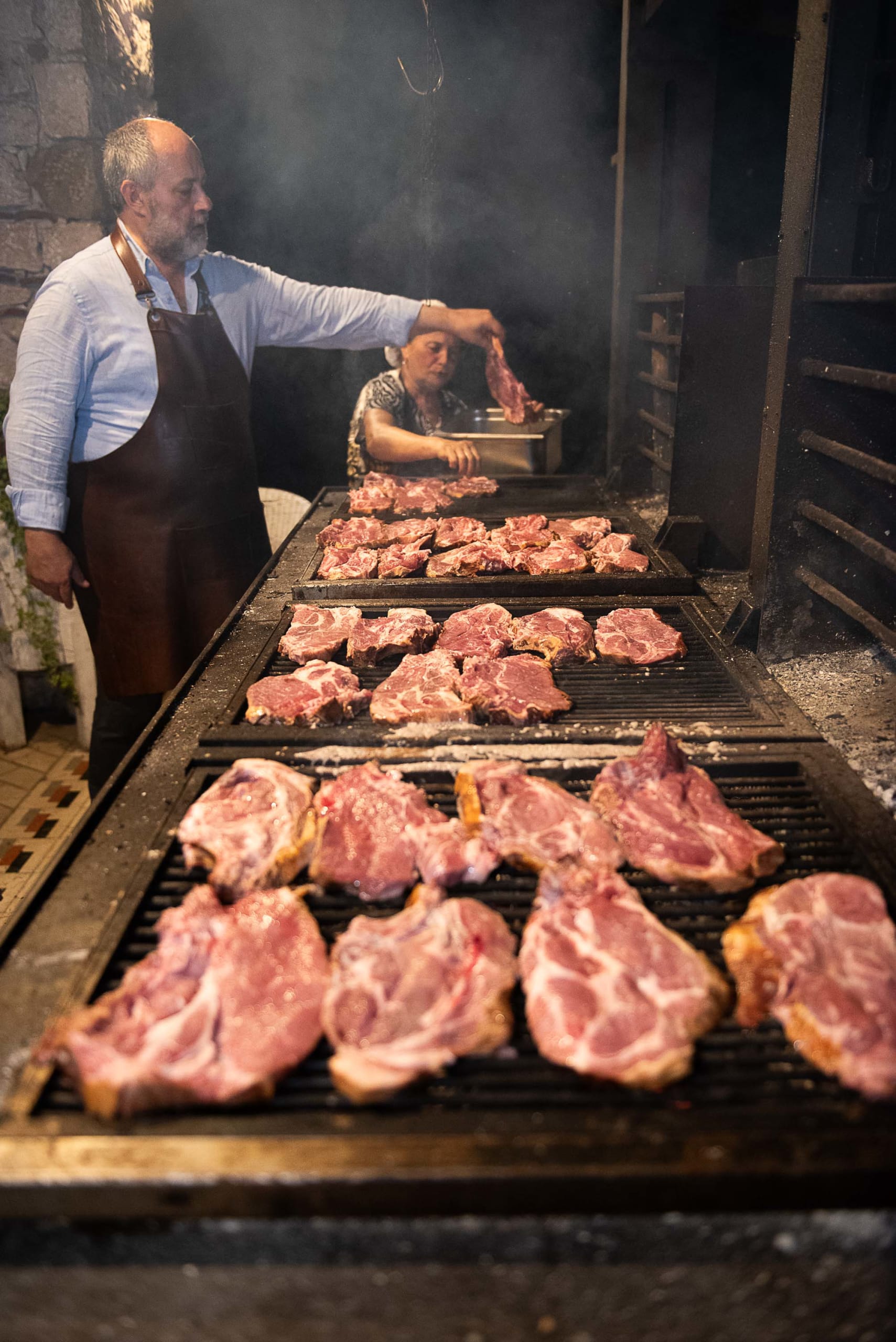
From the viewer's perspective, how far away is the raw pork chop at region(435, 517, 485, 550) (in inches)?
166

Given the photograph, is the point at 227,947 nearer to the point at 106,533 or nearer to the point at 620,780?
the point at 620,780

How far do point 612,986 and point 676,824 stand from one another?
52 cm

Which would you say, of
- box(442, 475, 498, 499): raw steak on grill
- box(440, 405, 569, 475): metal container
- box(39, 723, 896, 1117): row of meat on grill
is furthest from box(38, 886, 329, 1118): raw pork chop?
box(440, 405, 569, 475): metal container

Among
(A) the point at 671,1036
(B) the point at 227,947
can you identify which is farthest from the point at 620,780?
(B) the point at 227,947

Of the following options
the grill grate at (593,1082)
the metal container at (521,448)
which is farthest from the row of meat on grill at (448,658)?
the metal container at (521,448)

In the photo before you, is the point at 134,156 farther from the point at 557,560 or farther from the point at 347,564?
the point at 557,560

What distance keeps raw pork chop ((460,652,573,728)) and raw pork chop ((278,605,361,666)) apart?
50cm

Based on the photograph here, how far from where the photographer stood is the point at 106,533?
13.3ft

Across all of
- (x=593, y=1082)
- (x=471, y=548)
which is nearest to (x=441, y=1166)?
(x=593, y=1082)

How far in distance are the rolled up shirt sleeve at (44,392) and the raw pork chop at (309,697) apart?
5.71ft

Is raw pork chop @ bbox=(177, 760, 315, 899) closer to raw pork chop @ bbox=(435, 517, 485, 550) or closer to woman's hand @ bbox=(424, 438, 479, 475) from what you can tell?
raw pork chop @ bbox=(435, 517, 485, 550)

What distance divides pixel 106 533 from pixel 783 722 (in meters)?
3.05

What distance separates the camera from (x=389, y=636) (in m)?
3.13

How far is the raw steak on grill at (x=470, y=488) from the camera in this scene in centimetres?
501
